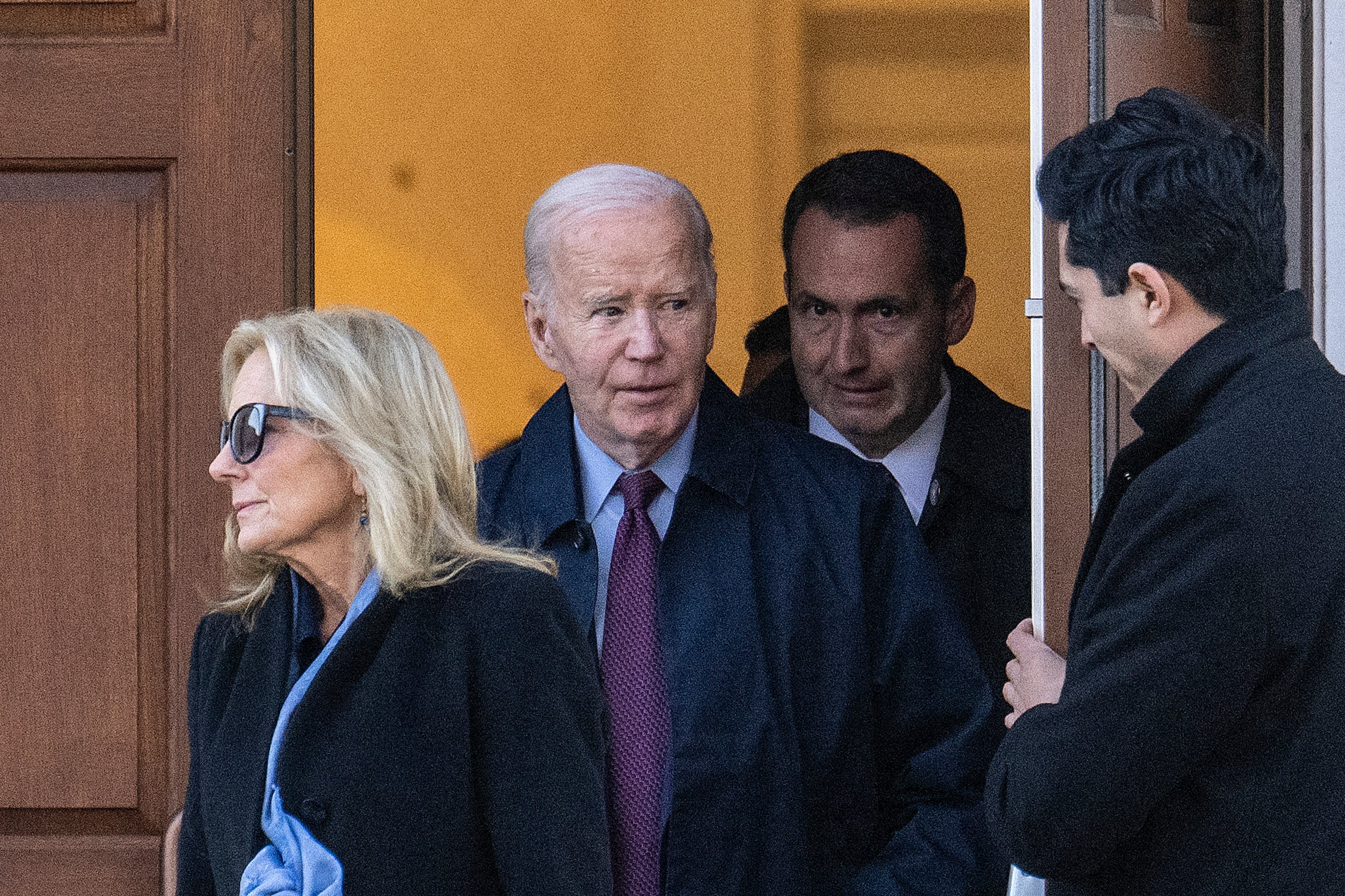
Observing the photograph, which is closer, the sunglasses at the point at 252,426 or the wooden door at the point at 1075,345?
the sunglasses at the point at 252,426

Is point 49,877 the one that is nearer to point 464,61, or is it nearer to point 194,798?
point 194,798

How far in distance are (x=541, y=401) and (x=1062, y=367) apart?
2.87 m

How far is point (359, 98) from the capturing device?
4.79 metres

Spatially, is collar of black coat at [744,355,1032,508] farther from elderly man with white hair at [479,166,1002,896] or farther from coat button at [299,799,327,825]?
coat button at [299,799,327,825]

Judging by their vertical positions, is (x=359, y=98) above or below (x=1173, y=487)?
above

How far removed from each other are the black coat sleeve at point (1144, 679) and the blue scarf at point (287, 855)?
71cm

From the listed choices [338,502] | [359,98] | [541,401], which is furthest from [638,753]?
[359,98]

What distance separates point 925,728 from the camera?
7.40 feet

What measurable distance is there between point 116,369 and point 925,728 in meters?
1.38

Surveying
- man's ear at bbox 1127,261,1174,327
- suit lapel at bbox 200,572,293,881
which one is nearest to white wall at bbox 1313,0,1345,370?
man's ear at bbox 1127,261,1174,327

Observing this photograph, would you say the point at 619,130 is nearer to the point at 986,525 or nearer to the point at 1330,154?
the point at 986,525

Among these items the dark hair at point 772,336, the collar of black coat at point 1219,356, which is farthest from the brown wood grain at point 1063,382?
the dark hair at point 772,336

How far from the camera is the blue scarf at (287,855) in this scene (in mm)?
1674

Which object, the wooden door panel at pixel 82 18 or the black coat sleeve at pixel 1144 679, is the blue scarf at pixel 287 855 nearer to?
the black coat sleeve at pixel 1144 679
